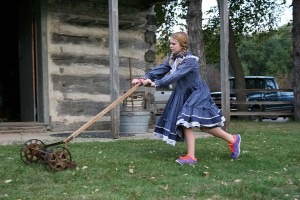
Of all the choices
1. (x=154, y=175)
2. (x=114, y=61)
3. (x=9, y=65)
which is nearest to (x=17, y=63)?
(x=9, y=65)

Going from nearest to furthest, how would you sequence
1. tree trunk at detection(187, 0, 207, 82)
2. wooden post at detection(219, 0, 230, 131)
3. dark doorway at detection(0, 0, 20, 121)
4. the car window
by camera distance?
1. wooden post at detection(219, 0, 230, 131)
2. dark doorway at detection(0, 0, 20, 121)
3. tree trunk at detection(187, 0, 207, 82)
4. the car window

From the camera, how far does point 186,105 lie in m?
6.18

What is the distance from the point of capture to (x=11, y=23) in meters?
13.4

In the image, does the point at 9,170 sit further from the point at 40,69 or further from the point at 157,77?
the point at 40,69

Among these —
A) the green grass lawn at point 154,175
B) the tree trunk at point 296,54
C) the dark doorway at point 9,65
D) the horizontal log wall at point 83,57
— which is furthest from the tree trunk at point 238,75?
the green grass lawn at point 154,175

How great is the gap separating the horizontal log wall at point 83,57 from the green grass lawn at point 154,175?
3244mm

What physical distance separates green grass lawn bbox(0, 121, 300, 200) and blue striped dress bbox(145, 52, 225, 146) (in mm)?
403

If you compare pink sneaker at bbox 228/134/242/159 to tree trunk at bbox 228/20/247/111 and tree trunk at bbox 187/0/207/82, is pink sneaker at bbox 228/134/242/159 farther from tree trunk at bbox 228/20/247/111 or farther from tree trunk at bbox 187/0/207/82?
tree trunk at bbox 228/20/247/111

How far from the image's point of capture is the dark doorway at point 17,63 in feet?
36.1

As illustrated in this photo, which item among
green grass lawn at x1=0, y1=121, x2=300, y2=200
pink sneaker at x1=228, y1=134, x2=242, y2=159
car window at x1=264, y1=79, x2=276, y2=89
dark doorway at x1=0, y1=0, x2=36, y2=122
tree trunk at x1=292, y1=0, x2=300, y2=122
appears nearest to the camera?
green grass lawn at x1=0, y1=121, x2=300, y2=200

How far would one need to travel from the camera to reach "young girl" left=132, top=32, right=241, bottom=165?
609 cm

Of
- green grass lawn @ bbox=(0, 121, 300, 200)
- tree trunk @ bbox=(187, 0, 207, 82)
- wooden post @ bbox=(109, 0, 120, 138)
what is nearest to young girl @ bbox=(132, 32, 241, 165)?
green grass lawn @ bbox=(0, 121, 300, 200)

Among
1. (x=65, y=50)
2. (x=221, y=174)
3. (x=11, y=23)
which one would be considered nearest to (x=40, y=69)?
(x=65, y=50)

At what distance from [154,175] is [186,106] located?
1.11 m
